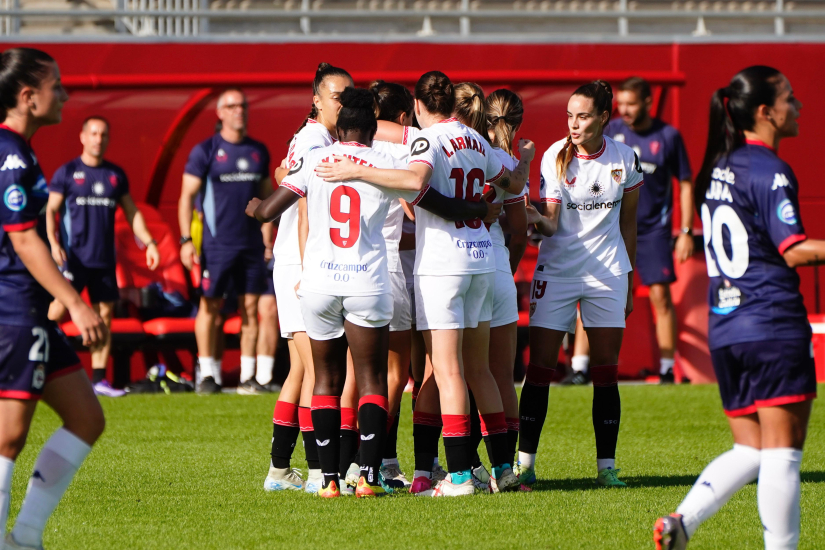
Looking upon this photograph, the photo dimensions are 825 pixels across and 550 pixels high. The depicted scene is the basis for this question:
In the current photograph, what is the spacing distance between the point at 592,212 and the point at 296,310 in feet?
5.18

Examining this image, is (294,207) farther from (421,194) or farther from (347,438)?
(347,438)

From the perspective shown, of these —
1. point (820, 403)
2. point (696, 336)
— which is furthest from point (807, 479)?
point (696, 336)

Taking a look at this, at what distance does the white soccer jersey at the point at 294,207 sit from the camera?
17.4 ft

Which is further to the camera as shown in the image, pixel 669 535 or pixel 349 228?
pixel 349 228

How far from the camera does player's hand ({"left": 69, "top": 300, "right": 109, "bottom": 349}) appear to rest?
3.73 meters

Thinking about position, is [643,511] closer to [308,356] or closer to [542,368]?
[542,368]

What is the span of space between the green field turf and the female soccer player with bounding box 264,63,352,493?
201mm

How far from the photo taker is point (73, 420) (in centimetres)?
402

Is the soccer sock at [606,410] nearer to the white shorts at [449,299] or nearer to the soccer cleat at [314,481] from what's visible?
the white shorts at [449,299]

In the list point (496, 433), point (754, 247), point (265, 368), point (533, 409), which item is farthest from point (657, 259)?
point (754, 247)

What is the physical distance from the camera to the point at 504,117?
19.2ft

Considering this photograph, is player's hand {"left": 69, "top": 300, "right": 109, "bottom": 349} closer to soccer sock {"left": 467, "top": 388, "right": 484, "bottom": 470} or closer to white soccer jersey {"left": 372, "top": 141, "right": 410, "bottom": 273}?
white soccer jersey {"left": 372, "top": 141, "right": 410, "bottom": 273}

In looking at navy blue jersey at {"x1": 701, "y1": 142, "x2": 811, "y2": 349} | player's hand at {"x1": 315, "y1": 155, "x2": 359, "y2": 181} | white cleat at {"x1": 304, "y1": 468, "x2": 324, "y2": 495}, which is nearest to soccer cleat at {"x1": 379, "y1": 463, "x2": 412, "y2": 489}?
white cleat at {"x1": 304, "y1": 468, "x2": 324, "y2": 495}

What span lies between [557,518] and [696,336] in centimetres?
620
